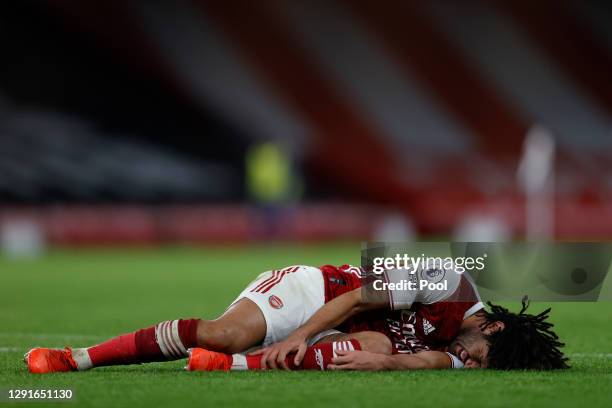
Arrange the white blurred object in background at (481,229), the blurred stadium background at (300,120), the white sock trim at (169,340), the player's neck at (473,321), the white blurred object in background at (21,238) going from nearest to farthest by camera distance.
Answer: the white sock trim at (169,340)
the player's neck at (473,321)
the white blurred object in background at (21,238)
the white blurred object in background at (481,229)
the blurred stadium background at (300,120)

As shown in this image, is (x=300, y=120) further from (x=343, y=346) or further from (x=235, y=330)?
(x=235, y=330)

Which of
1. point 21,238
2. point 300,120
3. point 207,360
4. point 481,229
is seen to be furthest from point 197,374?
point 300,120

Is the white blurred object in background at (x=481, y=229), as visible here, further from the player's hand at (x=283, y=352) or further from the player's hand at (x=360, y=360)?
the player's hand at (x=283, y=352)

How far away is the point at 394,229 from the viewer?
2562 centimetres

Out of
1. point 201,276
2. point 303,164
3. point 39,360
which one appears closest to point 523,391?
point 39,360

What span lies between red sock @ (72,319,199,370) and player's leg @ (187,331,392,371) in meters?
0.11

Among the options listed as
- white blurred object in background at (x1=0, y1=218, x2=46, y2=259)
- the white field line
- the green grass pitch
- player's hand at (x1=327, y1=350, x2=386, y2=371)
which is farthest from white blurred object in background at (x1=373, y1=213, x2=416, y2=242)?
player's hand at (x1=327, y1=350, x2=386, y2=371)

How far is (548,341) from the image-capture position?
5441mm

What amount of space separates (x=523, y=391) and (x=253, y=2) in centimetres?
2879

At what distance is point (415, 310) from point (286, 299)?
0.67 m

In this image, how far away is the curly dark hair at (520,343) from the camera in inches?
210

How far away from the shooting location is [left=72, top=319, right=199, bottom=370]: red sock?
5.18 meters

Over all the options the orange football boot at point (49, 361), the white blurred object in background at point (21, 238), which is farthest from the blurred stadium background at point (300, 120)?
the orange football boot at point (49, 361)

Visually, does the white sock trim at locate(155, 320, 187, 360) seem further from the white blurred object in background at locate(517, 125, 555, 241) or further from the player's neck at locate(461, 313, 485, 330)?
the white blurred object in background at locate(517, 125, 555, 241)
